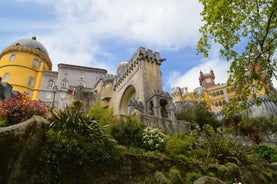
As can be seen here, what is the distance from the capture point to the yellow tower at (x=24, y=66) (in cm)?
4069

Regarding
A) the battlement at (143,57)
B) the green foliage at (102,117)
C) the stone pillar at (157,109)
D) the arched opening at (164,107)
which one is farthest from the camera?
the battlement at (143,57)

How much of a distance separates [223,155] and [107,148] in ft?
26.7

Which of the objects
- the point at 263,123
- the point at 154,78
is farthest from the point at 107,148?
the point at 263,123

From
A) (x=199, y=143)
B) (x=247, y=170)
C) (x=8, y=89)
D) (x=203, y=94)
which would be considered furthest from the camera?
(x=203, y=94)

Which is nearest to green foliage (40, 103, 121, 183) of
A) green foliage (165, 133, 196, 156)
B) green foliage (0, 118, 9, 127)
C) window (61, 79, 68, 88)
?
green foliage (0, 118, 9, 127)

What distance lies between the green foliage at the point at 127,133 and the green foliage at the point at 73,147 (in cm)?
290

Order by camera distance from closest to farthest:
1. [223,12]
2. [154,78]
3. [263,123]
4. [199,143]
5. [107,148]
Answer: [107,148], [223,12], [199,143], [154,78], [263,123]

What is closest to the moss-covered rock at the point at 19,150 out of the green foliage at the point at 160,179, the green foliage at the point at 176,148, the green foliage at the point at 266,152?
the green foliage at the point at 160,179

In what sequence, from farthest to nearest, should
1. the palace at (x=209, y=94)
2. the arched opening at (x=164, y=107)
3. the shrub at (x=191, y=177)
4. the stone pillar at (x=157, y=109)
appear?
the palace at (x=209, y=94) < the arched opening at (x=164, y=107) < the stone pillar at (x=157, y=109) < the shrub at (x=191, y=177)

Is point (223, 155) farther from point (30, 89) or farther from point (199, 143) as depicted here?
point (30, 89)

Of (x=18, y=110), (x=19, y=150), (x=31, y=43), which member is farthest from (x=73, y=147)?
(x=31, y=43)

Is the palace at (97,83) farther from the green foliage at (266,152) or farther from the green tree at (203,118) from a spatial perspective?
the green foliage at (266,152)

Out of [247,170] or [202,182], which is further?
[247,170]

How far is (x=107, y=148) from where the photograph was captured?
8336mm
